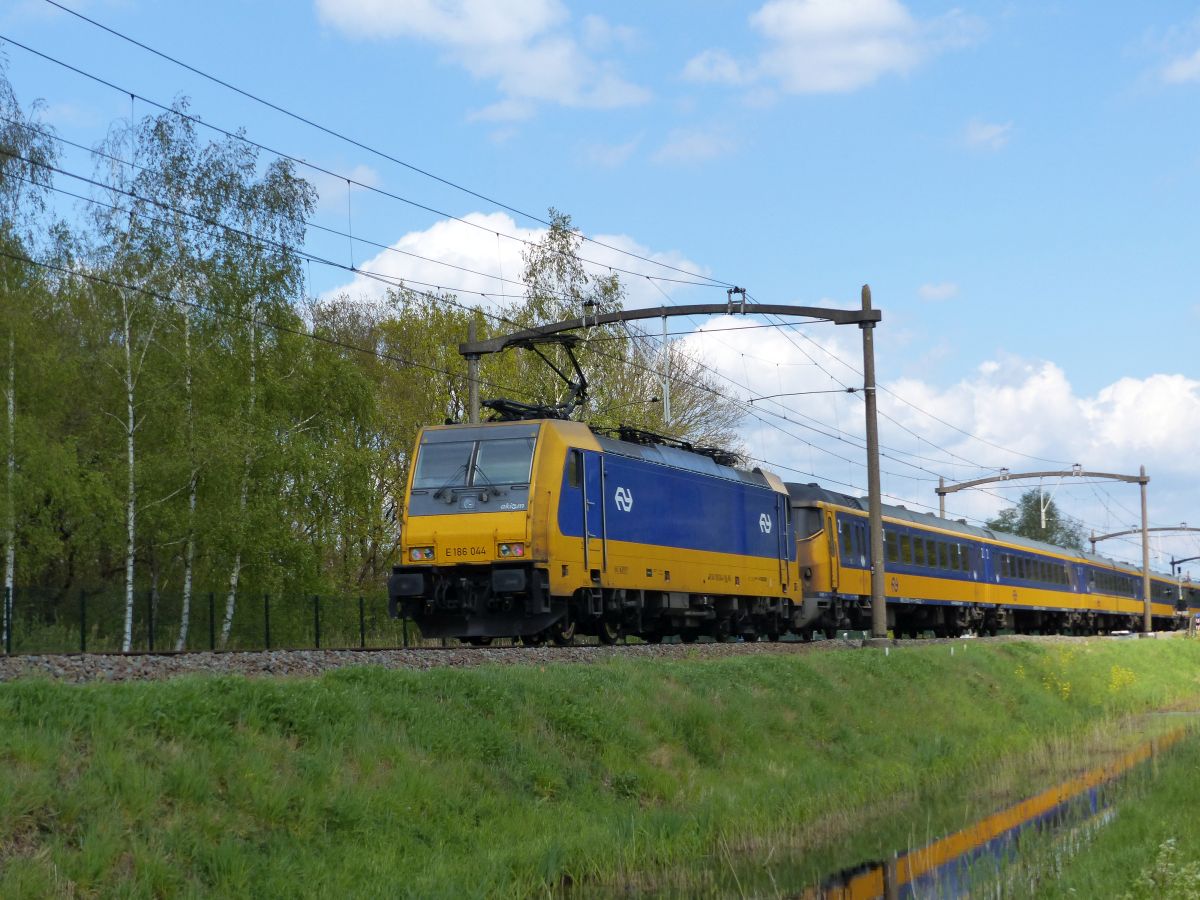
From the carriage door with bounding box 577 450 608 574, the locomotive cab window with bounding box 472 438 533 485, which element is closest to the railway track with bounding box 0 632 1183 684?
the carriage door with bounding box 577 450 608 574

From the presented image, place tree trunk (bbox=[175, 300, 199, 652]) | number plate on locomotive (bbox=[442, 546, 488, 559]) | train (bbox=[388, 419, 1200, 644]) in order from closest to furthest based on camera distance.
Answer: number plate on locomotive (bbox=[442, 546, 488, 559]) → train (bbox=[388, 419, 1200, 644]) → tree trunk (bbox=[175, 300, 199, 652])

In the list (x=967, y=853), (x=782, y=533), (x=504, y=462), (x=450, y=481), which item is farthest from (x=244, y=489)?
(x=967, y=853)

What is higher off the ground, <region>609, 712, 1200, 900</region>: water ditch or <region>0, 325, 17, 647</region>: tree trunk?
<region>0, 325, 17, 647</region>: tree trunk

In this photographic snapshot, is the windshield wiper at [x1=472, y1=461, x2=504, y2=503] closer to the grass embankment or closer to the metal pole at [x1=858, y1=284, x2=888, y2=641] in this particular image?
the grass embankment

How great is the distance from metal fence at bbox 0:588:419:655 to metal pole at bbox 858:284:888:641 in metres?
10.0

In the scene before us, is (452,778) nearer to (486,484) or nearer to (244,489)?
(486,484)

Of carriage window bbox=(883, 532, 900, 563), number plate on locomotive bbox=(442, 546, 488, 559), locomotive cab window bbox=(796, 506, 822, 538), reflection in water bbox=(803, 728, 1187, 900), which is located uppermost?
locomotive cab window bbox=(796, 506, 822, 538)

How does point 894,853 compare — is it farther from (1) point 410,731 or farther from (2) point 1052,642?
(2) point 1052,642

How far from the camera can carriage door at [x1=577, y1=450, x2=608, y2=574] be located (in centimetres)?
2333

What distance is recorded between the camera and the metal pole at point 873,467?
2781 cm

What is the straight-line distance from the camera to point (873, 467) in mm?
27719

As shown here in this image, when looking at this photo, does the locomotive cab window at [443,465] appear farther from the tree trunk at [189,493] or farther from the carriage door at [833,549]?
the carriage door at [833,549]

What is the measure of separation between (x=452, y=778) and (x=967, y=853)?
5118 millimetres

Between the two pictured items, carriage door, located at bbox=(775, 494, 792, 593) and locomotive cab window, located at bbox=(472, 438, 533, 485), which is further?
carriage door, located at bbox=(775, 494, 792, 593)
